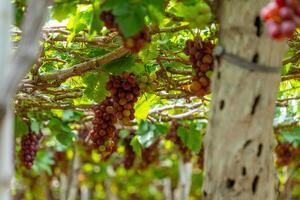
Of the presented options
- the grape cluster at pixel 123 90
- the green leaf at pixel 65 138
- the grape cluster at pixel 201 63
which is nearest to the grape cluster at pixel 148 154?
the green leaf at pixel 65 138

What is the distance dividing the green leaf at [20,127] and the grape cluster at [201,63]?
2.21 meters

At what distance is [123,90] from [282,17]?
3.70 ft

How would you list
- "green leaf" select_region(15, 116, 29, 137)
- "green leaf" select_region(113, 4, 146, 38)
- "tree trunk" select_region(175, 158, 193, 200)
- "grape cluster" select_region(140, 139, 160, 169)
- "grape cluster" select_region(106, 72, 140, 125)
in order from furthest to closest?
"tree trunk" select_region(175, 158, 193, 200)
"grape cluster" select_region(140, 139, 160, 169)
"green leaf" select_region(15, 116, 29, 137)
"grape cluster" select_region(106, 72, 140, 125)
"green leaf" select_region(113, 4, 146, 38)

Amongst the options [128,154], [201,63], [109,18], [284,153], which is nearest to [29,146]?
[128,154]

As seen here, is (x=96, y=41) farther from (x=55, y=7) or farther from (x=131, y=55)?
(x=55, y=7)

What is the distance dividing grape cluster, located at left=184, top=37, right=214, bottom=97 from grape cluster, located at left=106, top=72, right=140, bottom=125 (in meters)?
0.45

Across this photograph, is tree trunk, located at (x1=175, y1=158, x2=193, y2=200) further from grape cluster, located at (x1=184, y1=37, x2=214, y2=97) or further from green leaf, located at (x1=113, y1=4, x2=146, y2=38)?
green leaf, located at (x1=113, y1=4, x2=146, y2=38)

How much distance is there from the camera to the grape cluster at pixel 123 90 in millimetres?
2381

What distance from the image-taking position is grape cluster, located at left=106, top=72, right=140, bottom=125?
238 cm

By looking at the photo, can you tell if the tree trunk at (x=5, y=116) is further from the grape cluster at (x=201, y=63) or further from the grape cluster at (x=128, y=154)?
the grape cluster at (x=128, y=154)

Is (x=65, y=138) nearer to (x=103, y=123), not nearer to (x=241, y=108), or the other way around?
(x=103, y=123)

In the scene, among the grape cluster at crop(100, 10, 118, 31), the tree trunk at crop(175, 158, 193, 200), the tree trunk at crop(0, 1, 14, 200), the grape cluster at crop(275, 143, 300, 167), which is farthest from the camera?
the tree trunk at crop(175, 158, 193, 200)

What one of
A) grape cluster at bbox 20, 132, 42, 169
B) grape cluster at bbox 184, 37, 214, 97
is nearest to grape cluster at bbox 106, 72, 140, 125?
grape cluster at bbox 184, 37, 214, 97

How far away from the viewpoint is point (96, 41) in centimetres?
255
